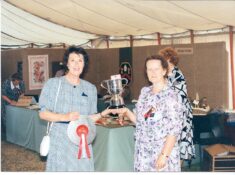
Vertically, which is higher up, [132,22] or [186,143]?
[132,22]

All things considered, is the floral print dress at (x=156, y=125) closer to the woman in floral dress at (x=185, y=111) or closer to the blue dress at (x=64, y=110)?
the blue dress at (x=64, y=110)

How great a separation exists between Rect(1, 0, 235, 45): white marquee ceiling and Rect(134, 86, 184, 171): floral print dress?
1.76m

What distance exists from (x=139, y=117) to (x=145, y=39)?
361 cm

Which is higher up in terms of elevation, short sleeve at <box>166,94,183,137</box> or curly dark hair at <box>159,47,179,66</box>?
curly dark hair at <box>159,47,179,66</box>

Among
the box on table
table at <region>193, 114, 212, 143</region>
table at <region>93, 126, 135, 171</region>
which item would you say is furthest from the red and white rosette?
table at <region>193, 114, 212, 143</region>

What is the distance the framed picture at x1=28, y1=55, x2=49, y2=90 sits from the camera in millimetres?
6250

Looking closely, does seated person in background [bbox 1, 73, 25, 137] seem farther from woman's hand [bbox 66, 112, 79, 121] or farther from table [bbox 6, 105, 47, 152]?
woman's hand [bbox 66, 112, 79, 121]

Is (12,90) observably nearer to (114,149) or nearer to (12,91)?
(12,91)

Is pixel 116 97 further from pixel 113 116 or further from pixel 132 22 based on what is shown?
pixel 132 22

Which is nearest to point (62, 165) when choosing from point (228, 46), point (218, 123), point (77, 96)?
point (77, 96)

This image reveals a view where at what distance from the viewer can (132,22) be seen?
4691 millimetres

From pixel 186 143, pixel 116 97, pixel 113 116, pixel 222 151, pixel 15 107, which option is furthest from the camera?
pixel 15 107

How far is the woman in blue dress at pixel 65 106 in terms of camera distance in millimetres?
1970

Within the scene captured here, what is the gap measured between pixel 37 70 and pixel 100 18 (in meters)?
2.38
